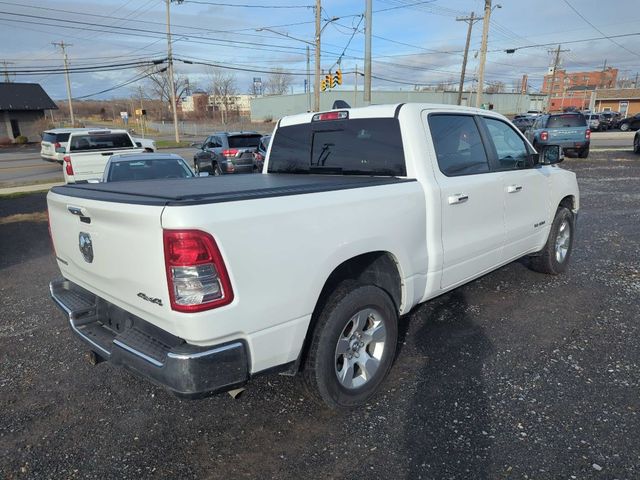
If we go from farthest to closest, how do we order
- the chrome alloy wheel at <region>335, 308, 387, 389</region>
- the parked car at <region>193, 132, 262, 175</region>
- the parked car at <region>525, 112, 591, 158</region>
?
the parked car at <region>525, 112, 591, 158</region> < the parked car at <region>193, 132, 262, 175</region> < the chrome alloy wheel at <region>335, 308, 387, 389</region>

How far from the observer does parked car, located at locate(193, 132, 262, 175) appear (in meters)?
15.0

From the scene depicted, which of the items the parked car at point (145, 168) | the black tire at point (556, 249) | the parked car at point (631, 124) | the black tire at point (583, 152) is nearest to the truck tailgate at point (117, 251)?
the black tire at point (556, 249)

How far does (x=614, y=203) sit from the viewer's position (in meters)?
10.3

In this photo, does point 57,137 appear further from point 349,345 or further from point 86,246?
point 349,345

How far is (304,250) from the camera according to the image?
252 cm

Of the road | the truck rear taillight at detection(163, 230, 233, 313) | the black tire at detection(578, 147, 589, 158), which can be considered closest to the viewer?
the truck rear taillight at detection(163, 230, 233, 313)

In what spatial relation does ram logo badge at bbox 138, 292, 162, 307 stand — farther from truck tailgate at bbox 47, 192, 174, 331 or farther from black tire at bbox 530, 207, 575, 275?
black tire at bbox 530, 207, 575, 275

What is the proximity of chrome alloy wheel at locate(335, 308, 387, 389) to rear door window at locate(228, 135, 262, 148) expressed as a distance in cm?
1319

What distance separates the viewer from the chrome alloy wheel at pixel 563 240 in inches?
214

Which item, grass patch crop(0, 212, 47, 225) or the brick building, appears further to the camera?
the brick building

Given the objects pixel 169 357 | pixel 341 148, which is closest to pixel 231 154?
pixel 341 148

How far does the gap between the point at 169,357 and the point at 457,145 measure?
2.82m

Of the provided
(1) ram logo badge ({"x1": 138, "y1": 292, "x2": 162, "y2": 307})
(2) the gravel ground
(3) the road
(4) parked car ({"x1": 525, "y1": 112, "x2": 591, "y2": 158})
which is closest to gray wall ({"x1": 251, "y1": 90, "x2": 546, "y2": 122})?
(3) the road

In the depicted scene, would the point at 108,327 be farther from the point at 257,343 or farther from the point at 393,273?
the point at 393,273
